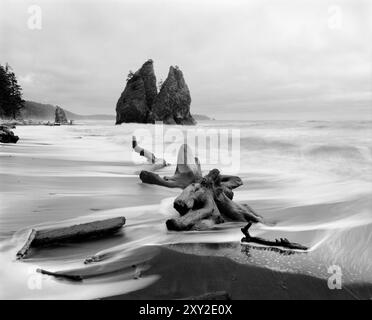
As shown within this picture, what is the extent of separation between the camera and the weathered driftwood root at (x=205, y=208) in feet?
15.0

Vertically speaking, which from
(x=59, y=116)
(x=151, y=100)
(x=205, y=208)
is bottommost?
(x=205, y=208)

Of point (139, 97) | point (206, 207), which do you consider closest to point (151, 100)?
point (139, 97)

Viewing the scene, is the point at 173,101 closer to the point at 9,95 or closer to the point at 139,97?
the point at 139,97

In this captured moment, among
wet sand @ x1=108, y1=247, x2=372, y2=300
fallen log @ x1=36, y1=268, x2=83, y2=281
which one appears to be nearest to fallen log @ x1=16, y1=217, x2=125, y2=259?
fallen log @ x1=36, y1=268, x2=83, y2=281

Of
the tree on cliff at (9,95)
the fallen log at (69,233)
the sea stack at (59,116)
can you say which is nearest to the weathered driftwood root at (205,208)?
the fallen log at (69,233)

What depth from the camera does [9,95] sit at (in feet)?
201

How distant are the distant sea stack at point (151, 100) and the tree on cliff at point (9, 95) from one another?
18.1m

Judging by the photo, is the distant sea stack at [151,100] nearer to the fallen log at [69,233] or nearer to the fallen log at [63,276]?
the fallen log at [69,233]

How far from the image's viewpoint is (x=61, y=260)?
3.61m

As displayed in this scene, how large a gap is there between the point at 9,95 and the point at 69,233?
212 feet

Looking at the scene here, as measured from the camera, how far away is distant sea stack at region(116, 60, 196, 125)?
221 feet

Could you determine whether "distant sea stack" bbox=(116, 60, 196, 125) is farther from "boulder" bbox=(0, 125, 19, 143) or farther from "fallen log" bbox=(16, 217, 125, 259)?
"fallen log" bbox=(16, 217, 125, 259)

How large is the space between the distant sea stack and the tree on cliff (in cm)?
1807
